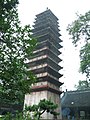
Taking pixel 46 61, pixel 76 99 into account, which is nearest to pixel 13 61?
pixel 46 61

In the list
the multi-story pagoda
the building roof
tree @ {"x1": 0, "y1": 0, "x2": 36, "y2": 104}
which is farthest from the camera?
the building roof

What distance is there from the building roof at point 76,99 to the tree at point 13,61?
2267cm

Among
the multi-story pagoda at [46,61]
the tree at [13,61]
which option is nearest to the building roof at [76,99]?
the multi-story pagoda at [46,61]

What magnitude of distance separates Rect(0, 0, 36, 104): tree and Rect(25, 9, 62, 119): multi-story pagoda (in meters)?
15.8

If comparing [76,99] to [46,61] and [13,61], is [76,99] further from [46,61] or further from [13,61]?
[13,61]

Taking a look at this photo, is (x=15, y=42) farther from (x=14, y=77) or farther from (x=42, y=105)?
(x=42, y=105)

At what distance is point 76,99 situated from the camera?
97.8ft

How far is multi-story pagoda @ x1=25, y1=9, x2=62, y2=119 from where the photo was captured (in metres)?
23.8

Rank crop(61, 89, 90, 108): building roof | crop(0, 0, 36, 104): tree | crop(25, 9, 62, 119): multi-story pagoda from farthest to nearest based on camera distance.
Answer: crop(61, 89, 90, 108): building roof → crop(25, 9, 62, 119): multi-story pagoda → crop(0, 0, 36, 104): tree

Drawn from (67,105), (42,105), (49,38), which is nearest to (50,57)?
(49,38)

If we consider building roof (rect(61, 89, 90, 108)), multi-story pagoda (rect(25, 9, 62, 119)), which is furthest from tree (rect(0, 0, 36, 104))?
building roof (rect(61, 89, 90, 108))

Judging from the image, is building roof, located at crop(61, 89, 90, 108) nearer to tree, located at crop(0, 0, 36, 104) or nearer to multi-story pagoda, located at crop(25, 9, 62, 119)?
multi-story pagoda, located at crop(25, 9, 62, 119)

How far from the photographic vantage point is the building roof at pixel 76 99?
2727 cm

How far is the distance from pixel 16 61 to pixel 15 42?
2.22 feet
